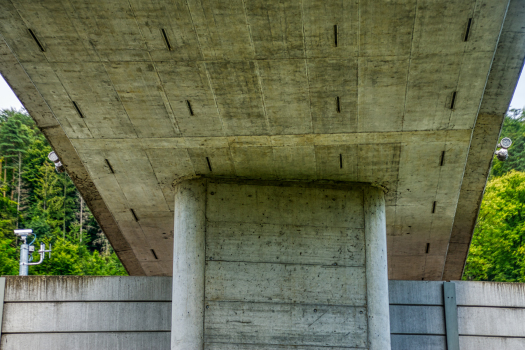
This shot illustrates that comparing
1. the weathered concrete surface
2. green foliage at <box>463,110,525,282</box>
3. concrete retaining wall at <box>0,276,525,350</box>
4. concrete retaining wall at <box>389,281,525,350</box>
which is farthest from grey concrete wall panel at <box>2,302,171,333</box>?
green foliage at <box>463,110,525,282</box>

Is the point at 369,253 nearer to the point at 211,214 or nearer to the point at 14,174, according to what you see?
the point at 211,214

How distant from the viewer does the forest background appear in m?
34.4

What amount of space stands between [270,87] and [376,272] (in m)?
4.92

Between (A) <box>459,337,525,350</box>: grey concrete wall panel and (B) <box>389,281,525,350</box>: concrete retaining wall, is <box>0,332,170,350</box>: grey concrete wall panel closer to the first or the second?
(B) <box>389,281,525,350</box>: concrete retaining wall

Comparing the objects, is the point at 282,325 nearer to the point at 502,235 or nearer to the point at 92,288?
the point at 92,288

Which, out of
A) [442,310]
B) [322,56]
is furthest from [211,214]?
[442,310]

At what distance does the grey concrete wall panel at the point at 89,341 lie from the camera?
15109 millimetres

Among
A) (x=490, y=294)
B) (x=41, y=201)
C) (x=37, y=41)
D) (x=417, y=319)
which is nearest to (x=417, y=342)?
(x=417, y=319)

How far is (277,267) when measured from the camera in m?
12.4

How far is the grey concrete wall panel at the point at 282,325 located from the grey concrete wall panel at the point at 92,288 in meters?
3.87

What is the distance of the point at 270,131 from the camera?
39.0 ft

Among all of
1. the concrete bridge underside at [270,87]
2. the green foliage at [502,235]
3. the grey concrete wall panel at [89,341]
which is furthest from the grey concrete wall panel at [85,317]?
the green foliage at [502,235]

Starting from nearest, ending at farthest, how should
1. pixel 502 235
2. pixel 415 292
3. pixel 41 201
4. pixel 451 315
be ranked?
pixel 451 315, pixel 415 292, pixel 502 235, pixel 41 201

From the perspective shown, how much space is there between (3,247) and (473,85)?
115 ft
